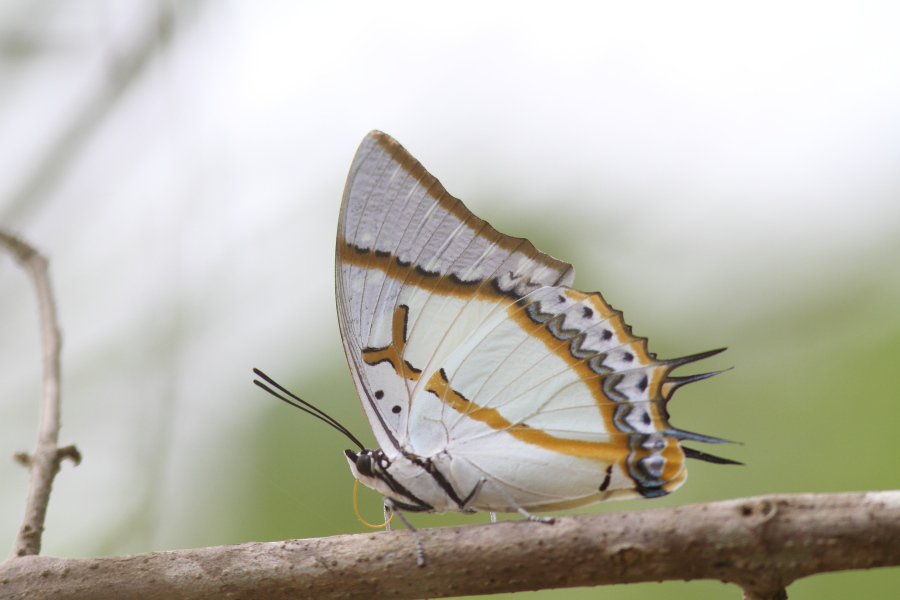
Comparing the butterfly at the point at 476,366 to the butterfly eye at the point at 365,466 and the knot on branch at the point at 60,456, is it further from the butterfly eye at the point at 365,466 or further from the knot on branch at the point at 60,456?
the knot on branch at the point at 60,456

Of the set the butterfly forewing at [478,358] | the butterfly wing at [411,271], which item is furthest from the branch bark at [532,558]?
the butterfly wing at [411,271]

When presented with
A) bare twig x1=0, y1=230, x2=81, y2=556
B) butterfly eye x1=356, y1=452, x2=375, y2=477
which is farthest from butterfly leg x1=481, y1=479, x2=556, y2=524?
bare twig x1=0, y1=230, x2=81, y2=556

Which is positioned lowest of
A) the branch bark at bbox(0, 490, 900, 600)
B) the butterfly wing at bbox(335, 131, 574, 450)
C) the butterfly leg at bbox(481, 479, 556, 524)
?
the branch bark at bbox(0, 490, 900, 600)

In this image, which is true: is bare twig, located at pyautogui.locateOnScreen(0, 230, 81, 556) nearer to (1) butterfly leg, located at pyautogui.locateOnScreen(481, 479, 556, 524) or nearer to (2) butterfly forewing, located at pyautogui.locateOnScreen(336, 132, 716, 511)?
(2) butterfly forewing, located at pyautogui.locateOnScreen(336, 132, 716, 511)

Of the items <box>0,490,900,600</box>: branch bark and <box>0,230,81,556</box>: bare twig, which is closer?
<box>0,490,900,600</box>: branch bark

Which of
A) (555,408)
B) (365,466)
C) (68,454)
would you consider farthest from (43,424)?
(555,408)

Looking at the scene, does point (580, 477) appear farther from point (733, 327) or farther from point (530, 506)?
point (733, 327)
